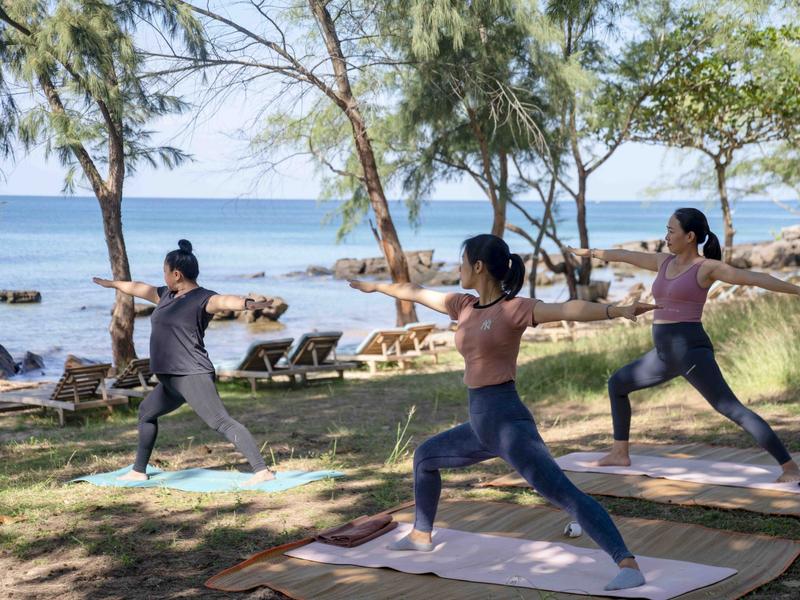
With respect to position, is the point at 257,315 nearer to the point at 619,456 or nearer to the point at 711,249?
the point at 619,456

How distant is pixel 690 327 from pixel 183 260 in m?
3.14

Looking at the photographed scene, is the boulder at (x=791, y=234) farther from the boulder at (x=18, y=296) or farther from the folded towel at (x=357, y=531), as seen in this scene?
the folded towel at (x=357, y=531)

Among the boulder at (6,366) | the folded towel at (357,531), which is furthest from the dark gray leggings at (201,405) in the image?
the boulder at (6,366)

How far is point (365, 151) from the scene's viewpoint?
16.3 meters

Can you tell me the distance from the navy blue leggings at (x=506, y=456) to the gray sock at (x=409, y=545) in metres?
0.08

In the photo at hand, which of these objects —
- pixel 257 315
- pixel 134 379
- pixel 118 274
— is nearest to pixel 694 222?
pixel 134 379

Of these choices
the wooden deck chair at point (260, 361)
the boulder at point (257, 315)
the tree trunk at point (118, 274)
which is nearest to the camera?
the wooden deck chair at point (260, 361)

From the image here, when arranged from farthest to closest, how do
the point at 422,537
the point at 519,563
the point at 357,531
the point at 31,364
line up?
1. the point at 31,364
2. the point at 357,531
3. the point at 422,537
4. the point at 519,563

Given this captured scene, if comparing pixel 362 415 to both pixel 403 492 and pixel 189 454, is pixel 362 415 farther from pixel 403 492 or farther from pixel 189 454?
pixel 403 492

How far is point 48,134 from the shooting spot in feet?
40.3

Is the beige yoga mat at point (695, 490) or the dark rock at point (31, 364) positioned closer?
the beige yoga mat at point (695, 490)

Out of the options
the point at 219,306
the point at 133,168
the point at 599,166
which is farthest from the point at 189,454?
the point at 599,166

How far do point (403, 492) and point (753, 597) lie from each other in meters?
2.61

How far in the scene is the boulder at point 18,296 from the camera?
32.8m
